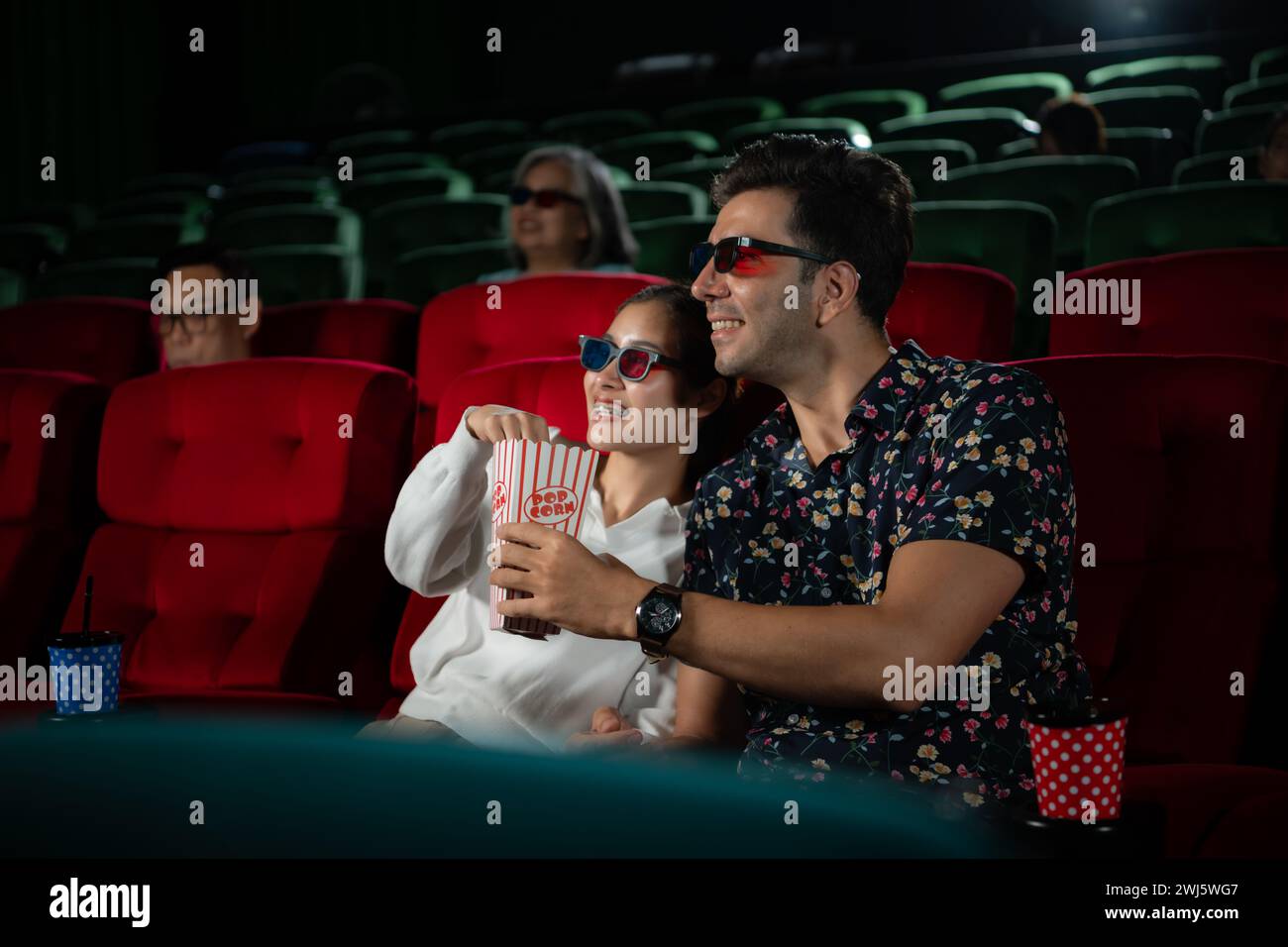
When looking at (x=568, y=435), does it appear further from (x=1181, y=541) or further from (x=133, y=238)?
(x=133, y=238)

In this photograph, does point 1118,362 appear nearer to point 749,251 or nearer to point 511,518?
point 749,251

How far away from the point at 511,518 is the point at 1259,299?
39.0 inches

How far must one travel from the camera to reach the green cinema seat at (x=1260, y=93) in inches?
124

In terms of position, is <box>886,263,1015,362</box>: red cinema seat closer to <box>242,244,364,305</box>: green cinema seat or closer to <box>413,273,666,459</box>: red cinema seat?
<box>413,273,666,459</box>: red cinema seat

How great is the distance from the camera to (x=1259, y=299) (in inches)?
59.9

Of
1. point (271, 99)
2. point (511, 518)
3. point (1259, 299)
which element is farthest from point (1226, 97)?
point (271, 99)

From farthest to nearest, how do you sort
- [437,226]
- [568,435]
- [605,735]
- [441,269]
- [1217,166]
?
1. [437,226]
2. [1217,166]
3. [441,269]
4. [568,435]
5. [605,735]

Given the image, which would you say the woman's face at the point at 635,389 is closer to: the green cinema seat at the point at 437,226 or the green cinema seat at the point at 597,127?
the green cinema seat at the point at 437,226

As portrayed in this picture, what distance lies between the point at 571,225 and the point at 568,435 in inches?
38.1

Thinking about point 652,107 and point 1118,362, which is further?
point 652,107

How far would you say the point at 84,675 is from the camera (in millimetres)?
1010

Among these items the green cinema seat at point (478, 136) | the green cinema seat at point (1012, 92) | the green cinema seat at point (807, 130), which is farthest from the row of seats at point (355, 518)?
the green cinema seat at point (478, 136)

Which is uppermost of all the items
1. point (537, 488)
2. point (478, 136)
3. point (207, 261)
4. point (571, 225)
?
point (478, 136)

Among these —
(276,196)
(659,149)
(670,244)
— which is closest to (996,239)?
(670,244)
